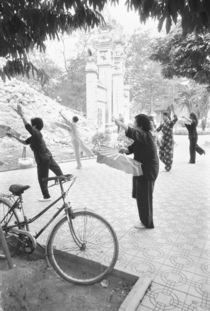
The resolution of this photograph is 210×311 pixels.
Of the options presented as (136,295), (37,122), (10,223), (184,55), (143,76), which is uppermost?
(143,76)

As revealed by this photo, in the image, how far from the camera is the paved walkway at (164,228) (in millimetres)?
2480

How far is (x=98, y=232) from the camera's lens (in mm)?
2773

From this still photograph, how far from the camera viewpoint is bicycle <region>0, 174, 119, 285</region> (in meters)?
2.62

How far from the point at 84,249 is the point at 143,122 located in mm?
1682

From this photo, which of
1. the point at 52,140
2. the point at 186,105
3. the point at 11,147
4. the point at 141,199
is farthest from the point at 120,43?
the point at 141,199

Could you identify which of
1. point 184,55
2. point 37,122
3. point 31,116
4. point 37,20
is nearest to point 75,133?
point 37,122

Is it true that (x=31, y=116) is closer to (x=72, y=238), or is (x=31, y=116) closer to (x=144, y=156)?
(x=144, y=156)

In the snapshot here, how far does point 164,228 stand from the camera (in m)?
3.85

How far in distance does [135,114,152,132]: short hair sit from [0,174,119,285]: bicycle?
1171mm

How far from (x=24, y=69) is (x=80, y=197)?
3.30m

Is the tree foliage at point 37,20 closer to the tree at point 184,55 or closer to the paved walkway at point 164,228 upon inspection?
the tree at point 184,55

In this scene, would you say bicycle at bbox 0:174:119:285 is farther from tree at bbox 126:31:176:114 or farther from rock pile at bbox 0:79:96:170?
tree at bbox 126:31:176:114

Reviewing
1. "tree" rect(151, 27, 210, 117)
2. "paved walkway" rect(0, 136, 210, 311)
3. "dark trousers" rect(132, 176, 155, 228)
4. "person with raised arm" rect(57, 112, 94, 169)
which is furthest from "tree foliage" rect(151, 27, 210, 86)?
"person with raised arm" rect(57, 112, 94, 169)

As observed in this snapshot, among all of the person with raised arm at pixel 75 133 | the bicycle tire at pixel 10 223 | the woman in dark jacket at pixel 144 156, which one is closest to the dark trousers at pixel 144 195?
the woman in dark jacket at pixel 144 156
